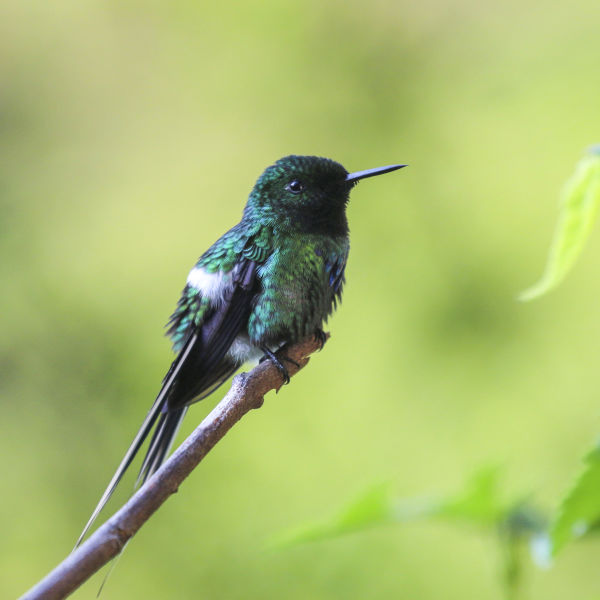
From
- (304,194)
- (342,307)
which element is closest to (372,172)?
(304,194)

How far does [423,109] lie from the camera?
3434 mm

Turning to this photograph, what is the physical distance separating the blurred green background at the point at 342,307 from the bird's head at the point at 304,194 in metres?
1.22

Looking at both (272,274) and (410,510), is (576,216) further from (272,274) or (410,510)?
(272,274)

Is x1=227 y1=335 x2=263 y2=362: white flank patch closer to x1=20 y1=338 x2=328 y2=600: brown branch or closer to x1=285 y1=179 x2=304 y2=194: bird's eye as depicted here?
x1=285 y1=179 x2=304 y2=194: bird's eye

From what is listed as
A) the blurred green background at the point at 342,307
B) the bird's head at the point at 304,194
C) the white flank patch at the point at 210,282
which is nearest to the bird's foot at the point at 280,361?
the white flank patch at the point at 210,282

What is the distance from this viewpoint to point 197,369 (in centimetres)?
93

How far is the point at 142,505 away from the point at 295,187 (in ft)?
2.23

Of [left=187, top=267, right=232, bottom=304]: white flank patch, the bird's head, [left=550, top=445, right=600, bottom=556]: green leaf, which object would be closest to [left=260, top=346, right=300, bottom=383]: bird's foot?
[left=187, top=267, right=232, bottom=304]: white flank patch

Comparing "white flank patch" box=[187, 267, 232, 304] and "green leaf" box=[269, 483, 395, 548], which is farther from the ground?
"white flank patch" box=[187, 267, 232, 304]

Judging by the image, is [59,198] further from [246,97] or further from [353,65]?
[353,65]

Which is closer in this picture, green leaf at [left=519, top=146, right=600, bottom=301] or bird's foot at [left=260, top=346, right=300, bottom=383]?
green leaf at [left=519, top=146, right=600, bottom=301]

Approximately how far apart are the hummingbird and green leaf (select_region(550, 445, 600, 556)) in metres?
0.46

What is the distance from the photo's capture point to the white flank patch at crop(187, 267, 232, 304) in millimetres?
1117

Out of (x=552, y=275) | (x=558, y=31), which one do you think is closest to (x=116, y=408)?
(x=552, y=275)
